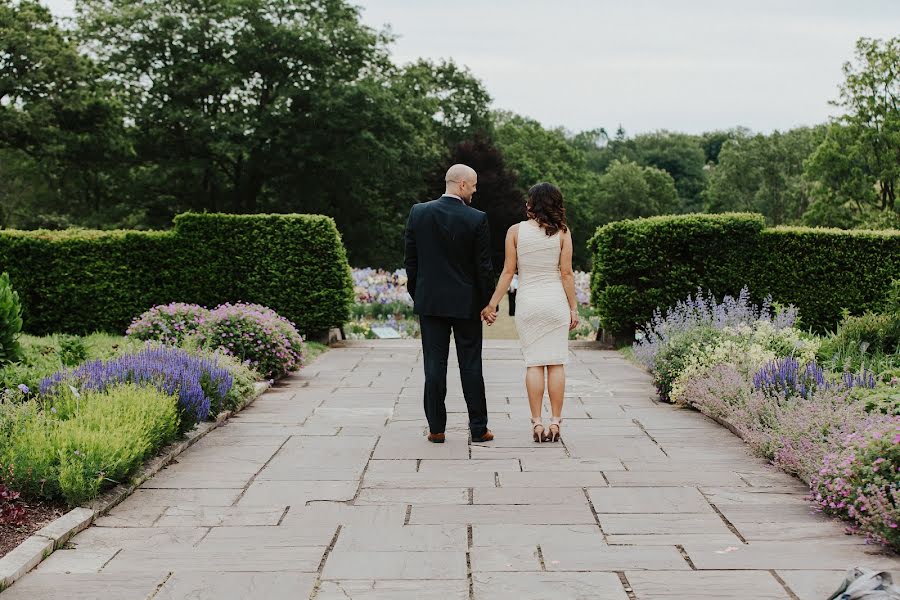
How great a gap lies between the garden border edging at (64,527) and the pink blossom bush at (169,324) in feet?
11.8

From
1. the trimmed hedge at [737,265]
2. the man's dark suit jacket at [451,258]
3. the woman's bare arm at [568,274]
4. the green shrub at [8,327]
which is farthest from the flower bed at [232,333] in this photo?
the trimmed hedge at [737,265]

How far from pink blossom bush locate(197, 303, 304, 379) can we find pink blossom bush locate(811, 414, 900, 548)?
5.84 metres

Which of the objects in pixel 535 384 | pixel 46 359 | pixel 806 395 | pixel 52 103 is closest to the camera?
pixel 535 384

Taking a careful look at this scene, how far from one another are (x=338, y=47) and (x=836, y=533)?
101 feet

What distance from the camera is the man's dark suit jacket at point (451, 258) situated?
599cm

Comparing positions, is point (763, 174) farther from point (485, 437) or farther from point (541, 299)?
point (485, 437)

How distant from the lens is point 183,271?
44.1ft

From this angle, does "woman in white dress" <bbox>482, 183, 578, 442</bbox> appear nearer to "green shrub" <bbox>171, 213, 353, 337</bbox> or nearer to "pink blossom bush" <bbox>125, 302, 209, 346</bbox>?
"pink blossom bush" <bbox>125, 302, 209, 346</bbox>

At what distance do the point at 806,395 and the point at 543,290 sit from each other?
206 centimetres

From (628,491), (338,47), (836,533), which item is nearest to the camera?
(836,533)

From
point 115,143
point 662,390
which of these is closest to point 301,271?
point 662,390

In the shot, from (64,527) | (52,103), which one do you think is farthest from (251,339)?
(52,103)

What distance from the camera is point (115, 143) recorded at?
28484 mm

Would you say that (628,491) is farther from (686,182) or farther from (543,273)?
(686,182)
